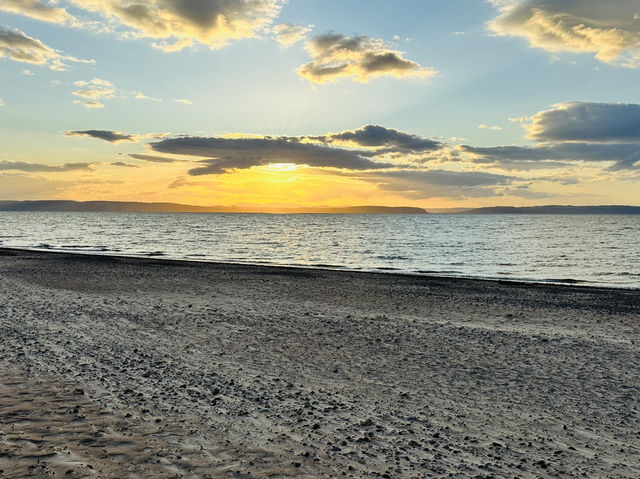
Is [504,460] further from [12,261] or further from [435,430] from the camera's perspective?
[12,261]

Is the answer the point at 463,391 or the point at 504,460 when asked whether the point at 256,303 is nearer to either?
the point at 463,391

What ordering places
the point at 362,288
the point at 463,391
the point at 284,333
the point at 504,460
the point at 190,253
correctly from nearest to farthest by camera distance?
the point at 504,460
the point at 463,391
the point at 284,333
the point at 362,288
the point at 190,253

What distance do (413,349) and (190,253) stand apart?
4088cm

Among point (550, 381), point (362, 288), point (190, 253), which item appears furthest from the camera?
point (190, 253)

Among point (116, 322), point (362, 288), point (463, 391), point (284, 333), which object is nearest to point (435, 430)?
point (463, 391)

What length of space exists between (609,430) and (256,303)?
529 inches

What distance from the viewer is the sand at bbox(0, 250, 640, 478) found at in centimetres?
609

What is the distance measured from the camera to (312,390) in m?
8.77

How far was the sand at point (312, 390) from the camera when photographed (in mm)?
6090

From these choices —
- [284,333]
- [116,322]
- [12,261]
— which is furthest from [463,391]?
[12,261]

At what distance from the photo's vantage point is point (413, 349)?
12.0 m

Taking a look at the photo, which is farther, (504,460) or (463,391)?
(463,391)


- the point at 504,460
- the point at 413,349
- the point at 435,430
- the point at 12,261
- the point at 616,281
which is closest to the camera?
the point at 504,460

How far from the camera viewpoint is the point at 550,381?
9.72 meters
